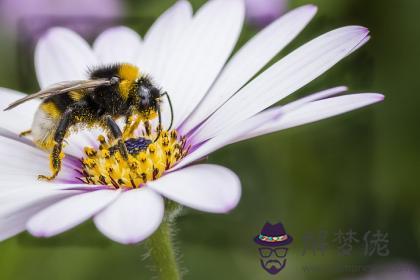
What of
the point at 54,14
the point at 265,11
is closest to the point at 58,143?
the point at 265,11

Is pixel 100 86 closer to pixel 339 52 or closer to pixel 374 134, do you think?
pixel 339 52

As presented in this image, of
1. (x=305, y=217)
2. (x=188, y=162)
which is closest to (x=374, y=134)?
(x=305, y=217)

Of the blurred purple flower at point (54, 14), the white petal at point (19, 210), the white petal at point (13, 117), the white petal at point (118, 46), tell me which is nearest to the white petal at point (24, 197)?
the white petal at point (19, 210)

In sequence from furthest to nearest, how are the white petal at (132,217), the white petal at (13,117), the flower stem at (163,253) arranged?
the white petal at (13,117)
the flower stem at (163,253)
the white petal at (132,217)

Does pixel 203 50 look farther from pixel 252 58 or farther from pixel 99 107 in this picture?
pixel 99 107

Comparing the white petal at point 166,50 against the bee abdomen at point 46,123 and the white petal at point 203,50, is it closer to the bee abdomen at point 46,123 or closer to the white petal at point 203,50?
the white petal at point 203,50

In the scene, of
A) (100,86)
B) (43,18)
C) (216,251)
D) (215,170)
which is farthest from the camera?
(43,18)
